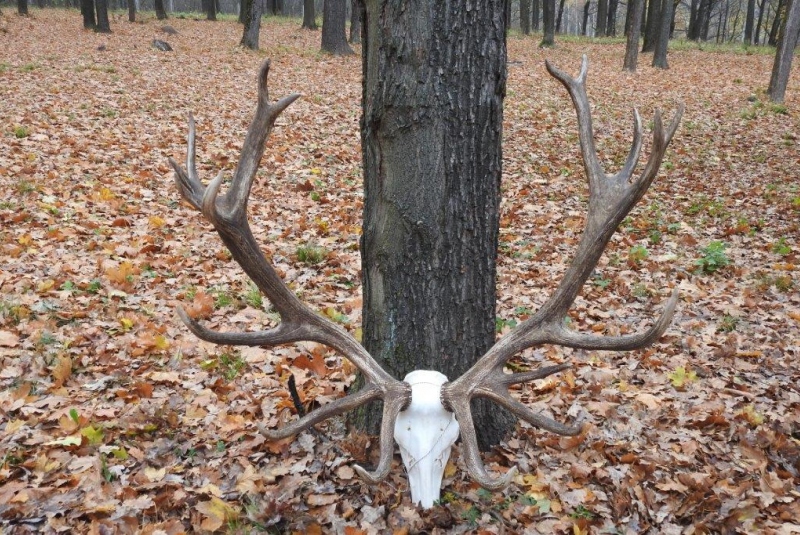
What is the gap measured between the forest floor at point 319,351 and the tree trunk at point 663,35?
10.1 m

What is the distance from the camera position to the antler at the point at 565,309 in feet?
9.05

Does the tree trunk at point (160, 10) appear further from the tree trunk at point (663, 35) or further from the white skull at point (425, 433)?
the white skull at point (425, 433)

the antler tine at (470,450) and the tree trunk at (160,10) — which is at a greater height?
the tree trunk at (160,10)

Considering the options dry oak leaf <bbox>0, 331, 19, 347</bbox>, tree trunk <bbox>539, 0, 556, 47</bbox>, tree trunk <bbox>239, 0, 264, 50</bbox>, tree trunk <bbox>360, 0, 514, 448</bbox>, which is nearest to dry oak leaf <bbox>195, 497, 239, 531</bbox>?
tree trunk <bbox>360, 0, 514, 448</bbox>

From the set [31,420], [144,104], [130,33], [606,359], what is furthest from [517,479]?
[130,33]

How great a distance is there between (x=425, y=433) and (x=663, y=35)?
20.8 m

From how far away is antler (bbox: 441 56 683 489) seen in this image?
9.05 feet

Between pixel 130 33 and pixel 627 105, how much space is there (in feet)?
61.4

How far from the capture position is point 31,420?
357 centimetres

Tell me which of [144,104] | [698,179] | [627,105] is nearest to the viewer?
[698,179]

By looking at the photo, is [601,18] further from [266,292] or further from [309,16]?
[266,292]

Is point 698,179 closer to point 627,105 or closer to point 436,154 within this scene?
point 627,105

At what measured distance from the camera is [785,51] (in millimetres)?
14219

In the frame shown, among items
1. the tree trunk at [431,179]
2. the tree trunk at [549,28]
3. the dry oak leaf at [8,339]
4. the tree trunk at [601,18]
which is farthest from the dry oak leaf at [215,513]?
the tree trunk at [601,18]
